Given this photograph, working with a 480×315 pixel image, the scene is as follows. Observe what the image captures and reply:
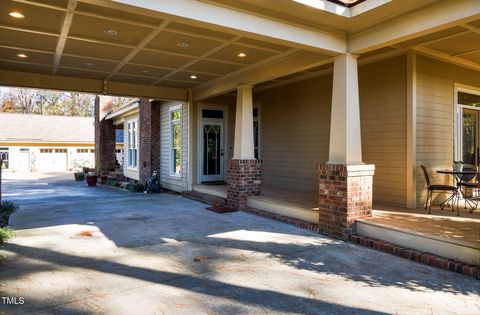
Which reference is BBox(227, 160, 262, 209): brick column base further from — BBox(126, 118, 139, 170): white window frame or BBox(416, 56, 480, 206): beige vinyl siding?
BBox(126, 118, 139, 170): white window frame

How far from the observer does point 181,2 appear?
3.97 meters

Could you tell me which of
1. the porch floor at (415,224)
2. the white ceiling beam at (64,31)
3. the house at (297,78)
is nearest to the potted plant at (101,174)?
the house at (297,78)

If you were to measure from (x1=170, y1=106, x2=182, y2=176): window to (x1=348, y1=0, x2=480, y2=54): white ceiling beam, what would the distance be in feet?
23.0

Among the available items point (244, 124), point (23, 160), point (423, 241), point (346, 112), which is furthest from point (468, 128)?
point (23, 160)

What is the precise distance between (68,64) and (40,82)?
1457 mm

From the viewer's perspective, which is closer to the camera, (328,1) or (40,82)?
(328,1)

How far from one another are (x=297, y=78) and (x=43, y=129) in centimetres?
2759

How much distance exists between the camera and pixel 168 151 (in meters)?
11.9

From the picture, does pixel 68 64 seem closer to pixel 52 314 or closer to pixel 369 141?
pixel 52 314

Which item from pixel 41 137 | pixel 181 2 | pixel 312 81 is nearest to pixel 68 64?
pixel 181 2

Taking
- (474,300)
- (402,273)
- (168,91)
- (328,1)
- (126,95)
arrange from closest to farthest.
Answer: (474,300) → (402,273) → (328,1) → (126,95) → (168,91)

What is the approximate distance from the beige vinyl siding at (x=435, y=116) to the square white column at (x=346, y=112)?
1713 millimetres

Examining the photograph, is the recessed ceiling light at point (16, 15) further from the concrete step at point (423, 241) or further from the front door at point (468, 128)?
the front door at point (468, 128)

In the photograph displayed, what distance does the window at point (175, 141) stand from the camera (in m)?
11.1
